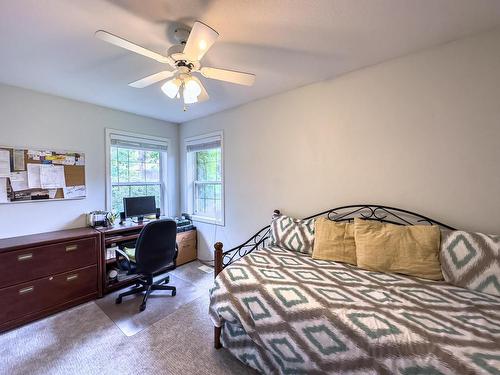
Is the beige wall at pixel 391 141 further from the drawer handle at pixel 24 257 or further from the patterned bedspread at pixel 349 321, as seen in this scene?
the drawer handle at pixel 24 257

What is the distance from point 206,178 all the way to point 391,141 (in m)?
2.69

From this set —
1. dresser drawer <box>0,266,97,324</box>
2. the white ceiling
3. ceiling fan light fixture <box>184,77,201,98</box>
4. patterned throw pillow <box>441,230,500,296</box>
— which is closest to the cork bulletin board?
the white ceiling

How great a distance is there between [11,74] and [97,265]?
212 cm

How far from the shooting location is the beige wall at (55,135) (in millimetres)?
2371

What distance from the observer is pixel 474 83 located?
64.5 inches

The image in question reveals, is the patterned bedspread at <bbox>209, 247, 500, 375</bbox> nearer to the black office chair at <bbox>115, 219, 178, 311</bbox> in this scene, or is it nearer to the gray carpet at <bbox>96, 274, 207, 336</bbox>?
the gray carpet at <bbox>96, 274, 207, 336</bbox>

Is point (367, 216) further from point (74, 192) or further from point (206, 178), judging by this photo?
point (74, 192)

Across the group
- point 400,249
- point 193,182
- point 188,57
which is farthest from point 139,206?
point 400,249

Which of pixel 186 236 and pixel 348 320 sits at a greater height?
pixel 348 320

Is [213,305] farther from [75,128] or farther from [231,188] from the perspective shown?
[75,128]

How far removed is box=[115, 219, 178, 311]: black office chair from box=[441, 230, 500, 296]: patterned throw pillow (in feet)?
8.26

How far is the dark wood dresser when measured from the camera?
80.3 inches

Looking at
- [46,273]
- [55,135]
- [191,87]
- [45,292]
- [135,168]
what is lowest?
[45,292]

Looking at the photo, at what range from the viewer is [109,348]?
71.5 inches
